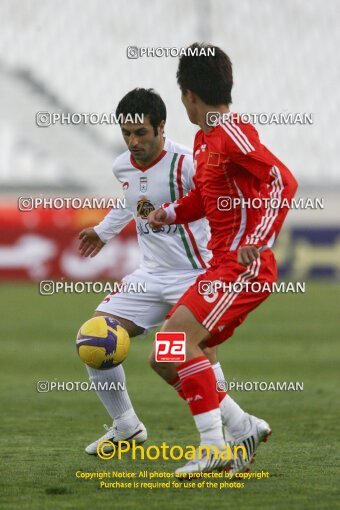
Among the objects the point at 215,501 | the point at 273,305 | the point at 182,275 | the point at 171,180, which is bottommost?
the point at 273,305

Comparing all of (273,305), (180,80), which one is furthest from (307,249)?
(180,80)

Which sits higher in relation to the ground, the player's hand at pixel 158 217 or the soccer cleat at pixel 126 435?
the player's hand at pixel 158 217

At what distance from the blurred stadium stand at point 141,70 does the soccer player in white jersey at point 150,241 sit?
61.8 ft

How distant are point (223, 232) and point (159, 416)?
9.17 feet

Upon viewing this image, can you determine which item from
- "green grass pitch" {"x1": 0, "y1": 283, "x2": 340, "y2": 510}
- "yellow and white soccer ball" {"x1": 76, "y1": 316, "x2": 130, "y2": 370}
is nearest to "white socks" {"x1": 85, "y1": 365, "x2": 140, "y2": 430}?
"yellow and white soccer ball" {"x1": 76, "y1": 316, "x2": 130, "y2": 370}

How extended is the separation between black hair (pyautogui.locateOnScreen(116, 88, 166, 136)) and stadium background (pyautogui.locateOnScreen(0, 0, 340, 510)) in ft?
6.36

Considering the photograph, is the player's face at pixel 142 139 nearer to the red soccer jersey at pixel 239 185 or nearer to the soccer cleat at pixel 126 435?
the red soccer jersey at pixel 239 185

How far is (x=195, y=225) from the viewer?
245 inches

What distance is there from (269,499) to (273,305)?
14043 millimetres

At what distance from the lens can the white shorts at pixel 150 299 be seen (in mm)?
6086

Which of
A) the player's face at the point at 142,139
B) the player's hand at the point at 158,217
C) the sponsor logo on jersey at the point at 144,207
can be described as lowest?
the sponsor logo on jersey at the point at 144,207

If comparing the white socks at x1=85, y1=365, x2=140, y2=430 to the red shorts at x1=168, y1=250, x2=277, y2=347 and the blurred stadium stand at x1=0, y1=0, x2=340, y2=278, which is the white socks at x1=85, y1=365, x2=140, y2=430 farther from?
the blurred stadium stand at x1=0, y1=0, x2=340, y2=278

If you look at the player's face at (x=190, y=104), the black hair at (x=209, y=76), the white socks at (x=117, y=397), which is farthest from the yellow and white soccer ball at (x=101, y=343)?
the black hair at (x=209, y=76)

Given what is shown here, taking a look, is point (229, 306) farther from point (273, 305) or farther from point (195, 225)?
point (273, 305)
